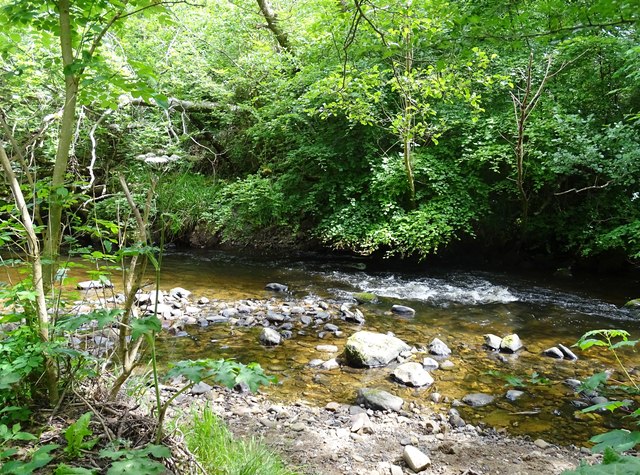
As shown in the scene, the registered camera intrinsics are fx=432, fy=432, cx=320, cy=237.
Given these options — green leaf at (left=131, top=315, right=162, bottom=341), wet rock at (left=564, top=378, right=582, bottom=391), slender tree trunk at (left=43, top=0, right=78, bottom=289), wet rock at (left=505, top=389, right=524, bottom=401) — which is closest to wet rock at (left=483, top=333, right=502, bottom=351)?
wet rock at (left=564, top=378, right=582, bottom=391)

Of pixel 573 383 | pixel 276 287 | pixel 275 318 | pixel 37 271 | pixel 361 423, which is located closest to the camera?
pixel 37 271

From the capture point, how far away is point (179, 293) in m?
7.34

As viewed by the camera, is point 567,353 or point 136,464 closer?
point 136,464

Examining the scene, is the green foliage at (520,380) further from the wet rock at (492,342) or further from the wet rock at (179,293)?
the wet rock at (179,293)

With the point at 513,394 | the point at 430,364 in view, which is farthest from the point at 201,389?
the point at 513,394

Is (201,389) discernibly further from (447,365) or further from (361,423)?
(447,365)

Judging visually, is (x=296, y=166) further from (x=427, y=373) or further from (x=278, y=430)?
(x=278, y=430)

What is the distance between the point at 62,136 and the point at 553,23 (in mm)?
3626

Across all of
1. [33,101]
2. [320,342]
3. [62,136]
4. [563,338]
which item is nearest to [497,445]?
[320,342]

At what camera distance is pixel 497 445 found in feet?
10.8

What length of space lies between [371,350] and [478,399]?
1207 mm

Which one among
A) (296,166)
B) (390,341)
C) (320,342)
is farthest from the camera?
(296,166)

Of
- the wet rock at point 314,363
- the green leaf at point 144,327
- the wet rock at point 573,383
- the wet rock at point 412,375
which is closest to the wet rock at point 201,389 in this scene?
the wet rock at point 314,363

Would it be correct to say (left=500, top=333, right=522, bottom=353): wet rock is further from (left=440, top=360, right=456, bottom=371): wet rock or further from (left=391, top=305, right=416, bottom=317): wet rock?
(left=391, top=305, right=416, bottom=317): wet rock
